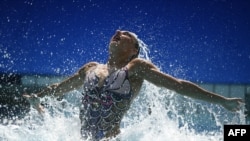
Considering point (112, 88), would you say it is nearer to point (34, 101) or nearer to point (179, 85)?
point (179, 85)

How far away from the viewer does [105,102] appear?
11.9 ft

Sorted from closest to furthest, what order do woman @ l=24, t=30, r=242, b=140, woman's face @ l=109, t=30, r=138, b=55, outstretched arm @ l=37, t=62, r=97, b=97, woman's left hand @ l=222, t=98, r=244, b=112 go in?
woman's left hand @ l=222, t=98, r=244, b=112 → woman @ l=24, t=30, r=242, b=140 → woman's face @ l=109, t=30, r=138, b=55 → outstretched arm @ l=37, t=62, r=97, b=97

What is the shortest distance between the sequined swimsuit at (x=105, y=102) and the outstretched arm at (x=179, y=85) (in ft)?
0.54

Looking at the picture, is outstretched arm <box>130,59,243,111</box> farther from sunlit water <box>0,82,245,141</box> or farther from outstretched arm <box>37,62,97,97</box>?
sunlit water <box>0,82,245,141</box>

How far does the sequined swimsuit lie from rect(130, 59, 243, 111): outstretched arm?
0.16 meters

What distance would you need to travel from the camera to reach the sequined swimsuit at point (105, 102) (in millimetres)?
3621

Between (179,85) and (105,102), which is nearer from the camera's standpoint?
(179,85)

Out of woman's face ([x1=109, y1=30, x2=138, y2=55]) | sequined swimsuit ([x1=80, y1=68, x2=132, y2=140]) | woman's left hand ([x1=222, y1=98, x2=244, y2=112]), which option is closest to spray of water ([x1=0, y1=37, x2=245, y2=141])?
sequined swimsuit ([x1=80, y1=68, x2=132, y2=140])

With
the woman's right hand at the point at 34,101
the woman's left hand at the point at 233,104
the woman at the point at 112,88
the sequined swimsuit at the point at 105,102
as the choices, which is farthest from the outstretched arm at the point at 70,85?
the woman's left hand at the point at 233,104

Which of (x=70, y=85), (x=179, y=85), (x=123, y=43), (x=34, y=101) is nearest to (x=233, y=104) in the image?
(x=179, y=85)

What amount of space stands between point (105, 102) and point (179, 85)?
735 mm

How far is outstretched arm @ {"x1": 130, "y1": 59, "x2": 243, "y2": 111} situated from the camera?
3.09m

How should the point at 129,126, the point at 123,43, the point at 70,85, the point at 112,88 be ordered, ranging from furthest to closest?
the point at 129,126, the point at 70,85, the point at 123,43, the point at 112,88

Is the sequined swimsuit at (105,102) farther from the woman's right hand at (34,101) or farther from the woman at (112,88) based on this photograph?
the woman's right hand at (34,101)
